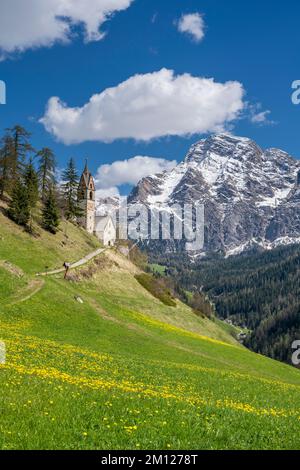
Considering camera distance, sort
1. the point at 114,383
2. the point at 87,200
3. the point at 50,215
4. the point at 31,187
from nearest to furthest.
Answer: the point at 114,383 < the point at 31,187 < the point at 50,215 < the point at 87,200

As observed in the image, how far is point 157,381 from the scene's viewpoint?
24.6 meters

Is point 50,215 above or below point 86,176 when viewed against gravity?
below

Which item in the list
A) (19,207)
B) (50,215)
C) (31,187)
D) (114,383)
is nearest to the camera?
(114,383)

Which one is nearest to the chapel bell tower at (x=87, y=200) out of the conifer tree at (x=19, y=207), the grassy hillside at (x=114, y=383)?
the conifer tree at (x=19, y=207)

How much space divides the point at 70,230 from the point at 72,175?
54.3 ft

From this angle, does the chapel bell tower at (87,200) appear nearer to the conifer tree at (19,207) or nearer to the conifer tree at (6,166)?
the conifer tree at (6,166)

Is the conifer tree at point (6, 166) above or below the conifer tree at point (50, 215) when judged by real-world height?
above

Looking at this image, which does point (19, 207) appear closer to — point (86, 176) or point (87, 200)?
point (87, 200)

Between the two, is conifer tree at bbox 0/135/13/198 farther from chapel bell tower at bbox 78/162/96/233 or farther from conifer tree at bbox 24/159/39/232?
chapel bell tower at bbox 78/162/96/233

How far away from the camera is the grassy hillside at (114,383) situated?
1146cm

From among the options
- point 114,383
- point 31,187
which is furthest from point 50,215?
point 114,383

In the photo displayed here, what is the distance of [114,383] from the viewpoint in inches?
789
